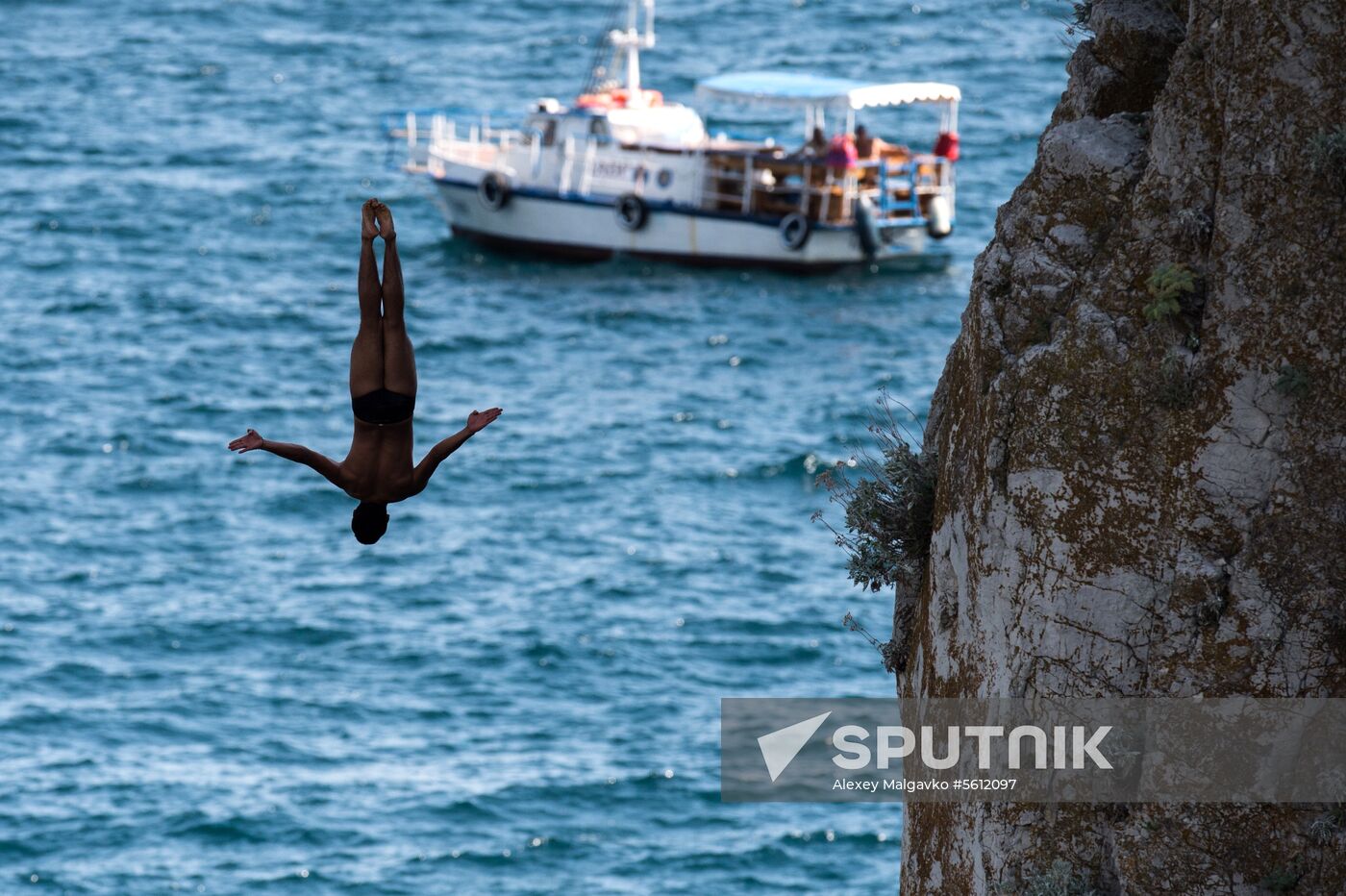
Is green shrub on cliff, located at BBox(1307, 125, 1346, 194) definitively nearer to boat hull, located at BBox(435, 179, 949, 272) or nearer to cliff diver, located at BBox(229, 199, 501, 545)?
cliff diver, located at BBox(229, 199, 501, 545)

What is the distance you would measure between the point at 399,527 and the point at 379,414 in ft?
97.3

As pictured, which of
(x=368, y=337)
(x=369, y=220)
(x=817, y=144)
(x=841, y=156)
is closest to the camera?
(x=369, y=220)

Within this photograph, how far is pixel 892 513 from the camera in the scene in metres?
13.2

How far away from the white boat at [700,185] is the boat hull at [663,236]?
4 centimetres

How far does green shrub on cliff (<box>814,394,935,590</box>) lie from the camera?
514 inches

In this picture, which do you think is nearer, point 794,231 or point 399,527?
point 399,527

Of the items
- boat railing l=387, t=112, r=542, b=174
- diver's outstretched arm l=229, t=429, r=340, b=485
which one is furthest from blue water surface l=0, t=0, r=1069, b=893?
diver's outstretched arm l=229, t=429, r=340, b=485

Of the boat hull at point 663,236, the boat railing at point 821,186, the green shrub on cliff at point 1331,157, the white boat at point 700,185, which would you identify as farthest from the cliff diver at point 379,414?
the boat hull at point 663,236

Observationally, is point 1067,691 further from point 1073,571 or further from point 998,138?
point 998,138

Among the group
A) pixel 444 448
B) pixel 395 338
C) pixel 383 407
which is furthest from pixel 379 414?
pixel 395 338

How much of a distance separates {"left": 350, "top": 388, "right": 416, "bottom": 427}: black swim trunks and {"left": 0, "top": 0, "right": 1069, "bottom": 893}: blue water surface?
18495mm

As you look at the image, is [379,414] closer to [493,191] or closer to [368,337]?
[368,337]

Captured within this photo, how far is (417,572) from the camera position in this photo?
133 ft

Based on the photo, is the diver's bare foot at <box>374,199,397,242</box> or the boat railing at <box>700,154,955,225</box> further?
the boat railing at <box>700,154,955,225</box>
